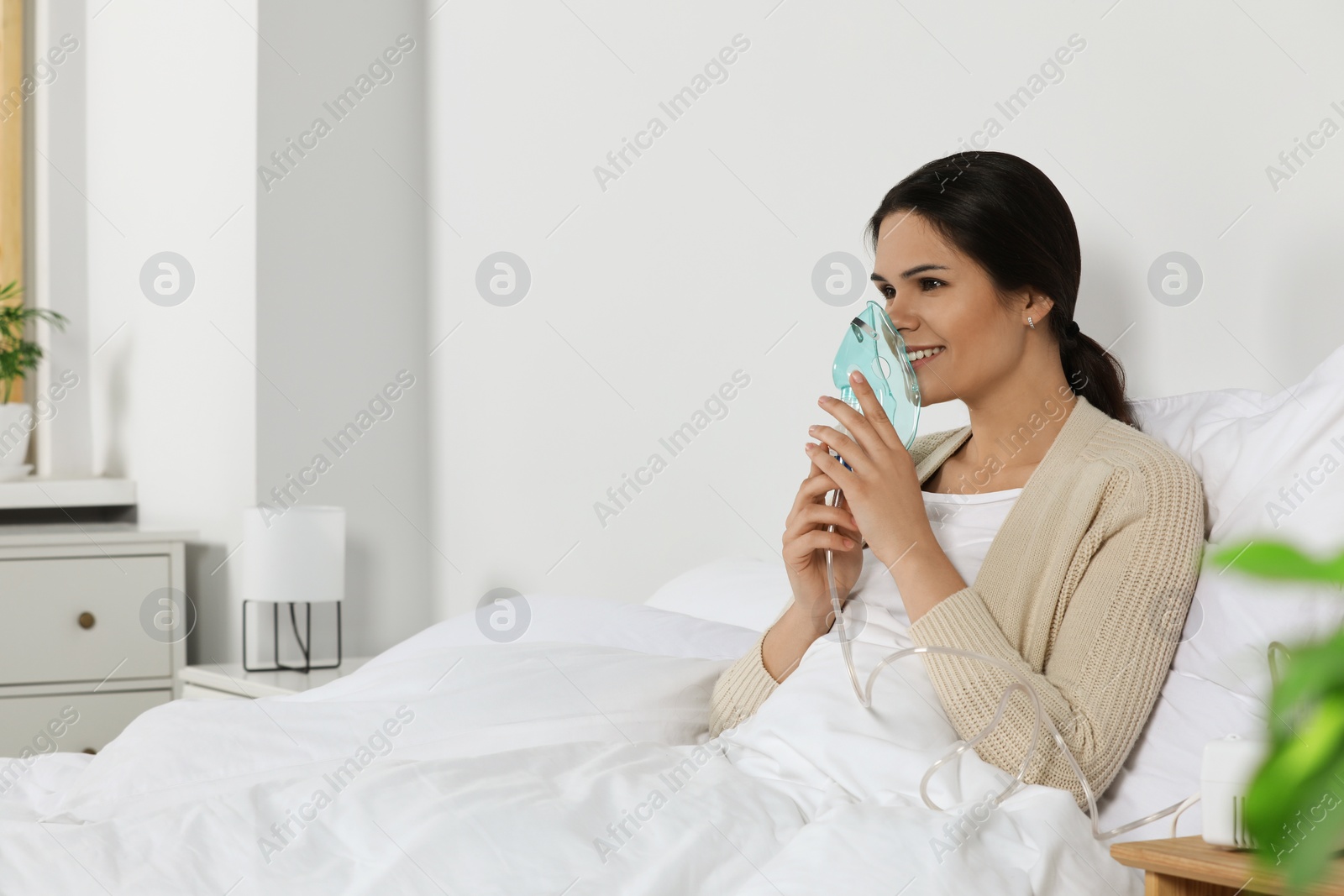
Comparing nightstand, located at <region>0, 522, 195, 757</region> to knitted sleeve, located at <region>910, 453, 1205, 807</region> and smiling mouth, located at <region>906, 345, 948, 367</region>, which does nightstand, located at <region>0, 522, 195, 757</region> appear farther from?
knitted sleeve, located at <region>910, 453, 1205, 807</region>

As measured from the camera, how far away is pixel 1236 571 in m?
0.15

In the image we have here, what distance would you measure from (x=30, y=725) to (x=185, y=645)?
1.20 ft

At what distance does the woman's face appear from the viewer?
1243mm

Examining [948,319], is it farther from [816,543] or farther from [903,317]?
[816,543]

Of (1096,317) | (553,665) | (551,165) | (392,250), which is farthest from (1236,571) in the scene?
(392,250)

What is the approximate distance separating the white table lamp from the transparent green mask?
160 centimetres

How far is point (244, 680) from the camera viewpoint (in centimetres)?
240

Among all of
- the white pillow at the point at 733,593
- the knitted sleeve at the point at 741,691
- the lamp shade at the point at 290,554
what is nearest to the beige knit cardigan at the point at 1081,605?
the knitted sleeve at the point at 741,691

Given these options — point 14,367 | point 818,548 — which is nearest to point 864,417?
point 818,548

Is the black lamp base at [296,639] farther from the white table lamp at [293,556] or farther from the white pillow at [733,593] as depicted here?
the white pillow at [733,593]

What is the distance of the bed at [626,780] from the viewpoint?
2.71ft

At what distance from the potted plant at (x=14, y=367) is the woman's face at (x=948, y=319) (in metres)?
2.61

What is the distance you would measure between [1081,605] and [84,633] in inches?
90.8

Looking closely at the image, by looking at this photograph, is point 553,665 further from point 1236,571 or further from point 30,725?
point 30,725
